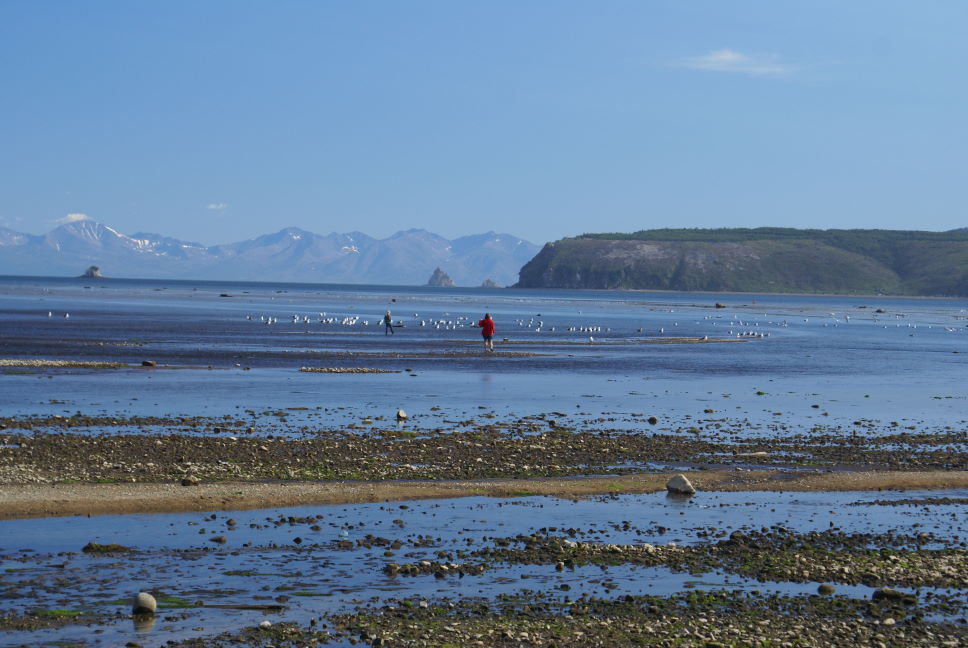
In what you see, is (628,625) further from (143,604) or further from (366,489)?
(366,489)

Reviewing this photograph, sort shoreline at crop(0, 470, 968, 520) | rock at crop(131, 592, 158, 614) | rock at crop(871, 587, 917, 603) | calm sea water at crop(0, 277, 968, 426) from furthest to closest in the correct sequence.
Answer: calm sea water at crop(0, 277, 968, 426)
shoreline at crop(0, 470, 968, 520)
rock at crop(871, 587, 917, 603)
rock at crop(131, 592, 158, 614)

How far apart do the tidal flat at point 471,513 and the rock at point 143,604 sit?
275 mm

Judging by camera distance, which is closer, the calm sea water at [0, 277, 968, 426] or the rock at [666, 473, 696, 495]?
the rock at [666, 473, 696, 495]

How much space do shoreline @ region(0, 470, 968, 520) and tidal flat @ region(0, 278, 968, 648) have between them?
7 centimetres

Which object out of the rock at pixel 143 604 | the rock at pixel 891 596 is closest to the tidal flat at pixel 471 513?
the rock at pixel 891 596

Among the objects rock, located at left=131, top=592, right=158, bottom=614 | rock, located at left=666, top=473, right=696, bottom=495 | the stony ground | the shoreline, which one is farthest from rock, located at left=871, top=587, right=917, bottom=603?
rock, located at left=131, top=592, right=158, bottom=614

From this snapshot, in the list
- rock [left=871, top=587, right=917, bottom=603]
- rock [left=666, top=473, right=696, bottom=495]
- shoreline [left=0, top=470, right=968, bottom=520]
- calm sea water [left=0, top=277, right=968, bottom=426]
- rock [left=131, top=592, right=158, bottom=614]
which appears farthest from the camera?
calm sea water [left=0, top=277, right=968, bottom=426]

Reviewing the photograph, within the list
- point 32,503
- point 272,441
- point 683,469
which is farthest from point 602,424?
point 32,503

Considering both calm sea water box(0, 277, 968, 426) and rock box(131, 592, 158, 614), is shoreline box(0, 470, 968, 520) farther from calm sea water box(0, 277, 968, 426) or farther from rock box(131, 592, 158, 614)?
calm sea water box(0, 277, 968, 426)

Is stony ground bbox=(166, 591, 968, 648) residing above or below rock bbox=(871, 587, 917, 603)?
below

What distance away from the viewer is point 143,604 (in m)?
13.1

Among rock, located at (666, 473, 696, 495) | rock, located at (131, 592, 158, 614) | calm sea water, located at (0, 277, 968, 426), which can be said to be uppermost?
calm sea water, located at (0, 277, 968, 426)

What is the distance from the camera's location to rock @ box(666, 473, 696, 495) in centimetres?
2116

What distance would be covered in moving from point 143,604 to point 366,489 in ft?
24.9
